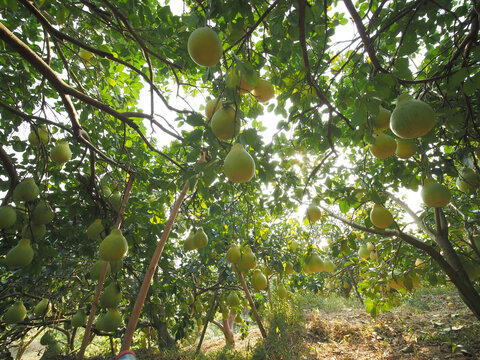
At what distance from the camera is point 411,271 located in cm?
305

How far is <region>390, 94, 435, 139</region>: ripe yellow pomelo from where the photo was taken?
50.9 inches

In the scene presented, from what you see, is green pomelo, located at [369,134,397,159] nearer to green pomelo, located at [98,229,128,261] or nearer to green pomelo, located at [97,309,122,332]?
green pomelo, located at [98,229,128,261]

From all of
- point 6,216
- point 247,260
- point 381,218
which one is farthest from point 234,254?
point 6,216

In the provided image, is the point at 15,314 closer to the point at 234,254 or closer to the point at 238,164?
the point at 234,254

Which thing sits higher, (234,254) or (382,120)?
(382,120)

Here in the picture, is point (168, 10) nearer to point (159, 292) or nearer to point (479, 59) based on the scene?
point (479, 59)

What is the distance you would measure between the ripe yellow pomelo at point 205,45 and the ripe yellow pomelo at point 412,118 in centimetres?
100

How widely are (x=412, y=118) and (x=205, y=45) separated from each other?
110cm

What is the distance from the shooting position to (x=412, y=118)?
4.25ft

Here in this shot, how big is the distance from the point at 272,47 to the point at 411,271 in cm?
304

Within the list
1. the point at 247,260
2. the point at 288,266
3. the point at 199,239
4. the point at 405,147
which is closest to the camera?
the point at 405,147

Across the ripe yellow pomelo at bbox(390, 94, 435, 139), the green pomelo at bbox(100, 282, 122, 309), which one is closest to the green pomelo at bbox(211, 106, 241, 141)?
the ripe yellow pomelo at bbox(390, 94, 435, 139)

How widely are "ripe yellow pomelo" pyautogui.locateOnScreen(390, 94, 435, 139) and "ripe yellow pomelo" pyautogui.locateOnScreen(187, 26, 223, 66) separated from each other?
39.5 inches

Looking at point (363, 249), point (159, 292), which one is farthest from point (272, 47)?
point (363, 249)
